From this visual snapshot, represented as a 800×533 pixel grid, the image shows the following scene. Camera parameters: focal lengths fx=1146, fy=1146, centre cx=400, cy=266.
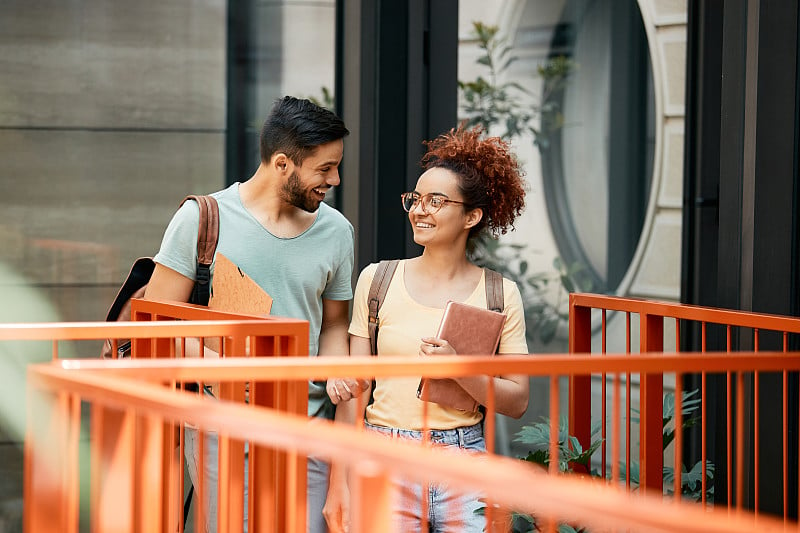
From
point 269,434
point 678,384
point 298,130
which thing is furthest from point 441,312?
point 269,434

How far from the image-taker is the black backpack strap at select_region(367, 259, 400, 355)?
3.51 m

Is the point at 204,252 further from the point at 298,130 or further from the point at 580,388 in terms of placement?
the point at 580,388

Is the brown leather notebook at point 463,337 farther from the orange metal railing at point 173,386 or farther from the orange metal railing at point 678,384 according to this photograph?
the orange metal railing at point 173,386

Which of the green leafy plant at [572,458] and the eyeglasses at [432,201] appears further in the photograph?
the eyeglasses at [432,201]

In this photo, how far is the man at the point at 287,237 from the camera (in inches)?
136

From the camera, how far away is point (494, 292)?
3.51 metres

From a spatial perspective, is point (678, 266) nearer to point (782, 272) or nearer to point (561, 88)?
point (561, 88)

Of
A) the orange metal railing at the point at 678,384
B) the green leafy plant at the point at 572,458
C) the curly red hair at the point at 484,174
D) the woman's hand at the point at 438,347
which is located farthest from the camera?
the curly red hair at the point at 484,174

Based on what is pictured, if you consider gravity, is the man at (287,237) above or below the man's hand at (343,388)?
above

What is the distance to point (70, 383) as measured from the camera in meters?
2.00

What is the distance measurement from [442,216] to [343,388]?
0.66 m

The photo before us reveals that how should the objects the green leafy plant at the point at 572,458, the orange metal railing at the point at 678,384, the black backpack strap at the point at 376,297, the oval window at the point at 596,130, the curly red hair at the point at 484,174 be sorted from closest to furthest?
A: the orange metal railing at the point at 678,384 → the green leafy plant at the point at 572,458 → the black backpack strap at the point at 376,297 → the curly red hair at the point at 484,174 → the oval window at the point at 596,130

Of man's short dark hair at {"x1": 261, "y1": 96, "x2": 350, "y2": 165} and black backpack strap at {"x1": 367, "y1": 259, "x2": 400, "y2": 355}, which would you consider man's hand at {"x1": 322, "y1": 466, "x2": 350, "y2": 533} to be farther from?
man's short dark hair at {"x1": 261, "y1": 96, "x2": 350, "y2": 165}

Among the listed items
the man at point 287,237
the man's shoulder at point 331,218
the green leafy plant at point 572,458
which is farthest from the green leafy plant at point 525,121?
the man at point 287,237
